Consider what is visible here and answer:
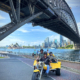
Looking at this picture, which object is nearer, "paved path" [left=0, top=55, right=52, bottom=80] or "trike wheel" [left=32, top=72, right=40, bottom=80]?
"trike wheel" [left=32, top=72, right=40, bottom=80]

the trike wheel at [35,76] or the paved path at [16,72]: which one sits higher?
the trike wheel at [35,76]

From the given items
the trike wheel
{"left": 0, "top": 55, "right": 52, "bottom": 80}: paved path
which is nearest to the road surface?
{"left": 0, "top": 55, "right": 52, "bottom": 80}: paved path

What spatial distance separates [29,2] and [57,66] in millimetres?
8215

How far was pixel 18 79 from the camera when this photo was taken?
5.53 meters

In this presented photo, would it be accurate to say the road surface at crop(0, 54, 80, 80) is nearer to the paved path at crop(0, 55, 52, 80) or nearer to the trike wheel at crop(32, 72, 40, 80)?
the paved path at crop(0, 55, 52, 80)

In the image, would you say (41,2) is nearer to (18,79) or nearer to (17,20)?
(17,20)

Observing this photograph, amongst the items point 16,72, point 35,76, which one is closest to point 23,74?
point 16,72

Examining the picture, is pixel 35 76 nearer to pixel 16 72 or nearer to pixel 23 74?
pixel 23 74

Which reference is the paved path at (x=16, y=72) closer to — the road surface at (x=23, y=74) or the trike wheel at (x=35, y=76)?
the road surface at (x=23, y=74)

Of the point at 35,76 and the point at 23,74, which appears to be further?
the point at 23,74

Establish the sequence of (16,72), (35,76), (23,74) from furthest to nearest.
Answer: (16,72) → (23,74) → (35,76)

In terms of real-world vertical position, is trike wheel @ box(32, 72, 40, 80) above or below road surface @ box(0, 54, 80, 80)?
above

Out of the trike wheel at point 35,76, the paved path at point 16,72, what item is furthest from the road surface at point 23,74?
the trike wheel at point 35,76

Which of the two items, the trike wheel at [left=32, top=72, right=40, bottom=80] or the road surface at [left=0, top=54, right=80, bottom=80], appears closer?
the trike wheel at [left=32, top=72, right=40, bottom=80]
